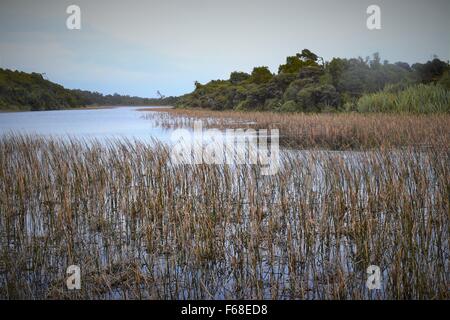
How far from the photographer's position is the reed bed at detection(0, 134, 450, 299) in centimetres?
312

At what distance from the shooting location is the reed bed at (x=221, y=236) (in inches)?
123

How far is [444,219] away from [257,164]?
2.81 metres

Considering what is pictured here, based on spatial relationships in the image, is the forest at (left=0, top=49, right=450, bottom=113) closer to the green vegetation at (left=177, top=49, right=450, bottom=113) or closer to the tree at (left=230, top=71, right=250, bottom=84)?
the green vegetation at (left=177, top=49, right=450, bottom=113)

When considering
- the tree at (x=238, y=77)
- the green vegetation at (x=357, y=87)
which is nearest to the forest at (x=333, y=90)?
the green vegetation at (x=357, y=87)

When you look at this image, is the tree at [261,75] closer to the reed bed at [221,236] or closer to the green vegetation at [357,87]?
the green vegetation at [357,87]

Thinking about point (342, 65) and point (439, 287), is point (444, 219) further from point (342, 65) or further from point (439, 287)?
point (342, 65)


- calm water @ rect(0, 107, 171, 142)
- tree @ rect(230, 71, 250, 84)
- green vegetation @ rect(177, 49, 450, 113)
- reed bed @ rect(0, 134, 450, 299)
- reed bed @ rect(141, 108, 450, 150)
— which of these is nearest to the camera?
reed bed @ rect(0, 134, 450, 299)

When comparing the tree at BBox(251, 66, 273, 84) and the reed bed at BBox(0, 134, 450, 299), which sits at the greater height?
the tree at BBox(251, 66, 273, 84)

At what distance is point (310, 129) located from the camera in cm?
1141

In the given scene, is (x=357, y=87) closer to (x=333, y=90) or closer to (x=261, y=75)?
(x=333, y=90)

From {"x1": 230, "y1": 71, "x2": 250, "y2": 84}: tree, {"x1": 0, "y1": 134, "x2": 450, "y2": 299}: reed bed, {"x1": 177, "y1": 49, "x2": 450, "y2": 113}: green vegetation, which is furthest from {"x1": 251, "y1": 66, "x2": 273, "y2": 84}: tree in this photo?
{"x1": 0, "y1": 134, "x2": 450, "y2": 299}: reed bed

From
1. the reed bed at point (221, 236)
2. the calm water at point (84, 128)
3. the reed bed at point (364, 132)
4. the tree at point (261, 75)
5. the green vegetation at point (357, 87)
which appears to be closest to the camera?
the reed bed at point (221, 236)

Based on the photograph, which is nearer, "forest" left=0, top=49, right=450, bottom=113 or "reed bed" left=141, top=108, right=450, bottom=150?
"reed bed" left=141, top=108, right=450, bottom=150

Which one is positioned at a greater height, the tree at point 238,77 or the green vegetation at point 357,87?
the tree at point 238,77
